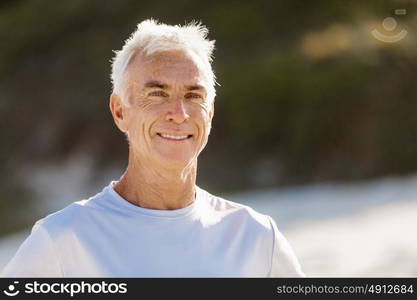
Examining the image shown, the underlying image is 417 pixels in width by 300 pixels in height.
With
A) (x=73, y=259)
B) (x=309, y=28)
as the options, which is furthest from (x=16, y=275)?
(x=309, y=28)

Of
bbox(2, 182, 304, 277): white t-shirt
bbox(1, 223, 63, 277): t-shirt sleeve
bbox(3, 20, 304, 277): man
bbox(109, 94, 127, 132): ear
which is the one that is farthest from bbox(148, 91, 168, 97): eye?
bbox(1, 223, 63, 277): t-shirt sleeve

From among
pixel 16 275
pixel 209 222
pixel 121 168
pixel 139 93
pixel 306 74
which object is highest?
pixel 306 74

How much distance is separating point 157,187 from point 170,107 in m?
0.17

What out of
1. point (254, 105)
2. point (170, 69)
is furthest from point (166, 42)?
point (254, 105)

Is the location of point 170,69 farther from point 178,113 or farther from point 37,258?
point 37,258

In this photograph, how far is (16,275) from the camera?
61.7 inches

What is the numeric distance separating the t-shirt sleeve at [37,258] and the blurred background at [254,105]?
4.53m

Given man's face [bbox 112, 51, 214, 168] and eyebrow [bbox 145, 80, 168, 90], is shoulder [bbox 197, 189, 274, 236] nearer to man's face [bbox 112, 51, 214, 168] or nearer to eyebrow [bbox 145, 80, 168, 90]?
man's face [bbox 112, 51, 214, 168]

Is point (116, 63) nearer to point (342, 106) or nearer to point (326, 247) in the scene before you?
point (326, 247)

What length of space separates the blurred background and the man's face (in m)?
4.36

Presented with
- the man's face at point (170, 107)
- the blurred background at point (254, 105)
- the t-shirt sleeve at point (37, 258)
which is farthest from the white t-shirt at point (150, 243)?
the blurred background at point (254, 105)

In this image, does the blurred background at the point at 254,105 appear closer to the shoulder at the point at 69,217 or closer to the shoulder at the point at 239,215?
the shoulder at the point at 239,215

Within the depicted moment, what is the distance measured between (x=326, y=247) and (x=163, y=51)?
3527 mm

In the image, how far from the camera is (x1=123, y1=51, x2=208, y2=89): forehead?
169 cm
